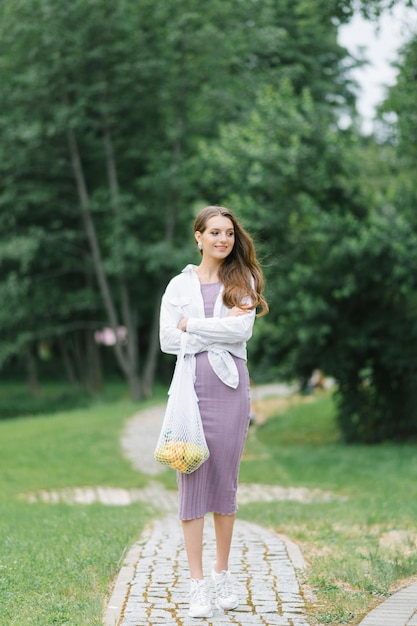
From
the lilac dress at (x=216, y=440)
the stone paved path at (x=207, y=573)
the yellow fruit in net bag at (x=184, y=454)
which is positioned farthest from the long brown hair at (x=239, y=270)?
the stone paved path at (x=207, y=573)

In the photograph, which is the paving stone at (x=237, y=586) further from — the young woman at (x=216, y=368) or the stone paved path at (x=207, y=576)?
the young woman at (x=216, y=368)

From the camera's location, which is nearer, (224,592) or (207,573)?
(224,592)

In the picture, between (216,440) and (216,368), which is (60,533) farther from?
(216,368)

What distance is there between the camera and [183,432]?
5.12 meters

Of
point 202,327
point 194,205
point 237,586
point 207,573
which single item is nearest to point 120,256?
point 194,205

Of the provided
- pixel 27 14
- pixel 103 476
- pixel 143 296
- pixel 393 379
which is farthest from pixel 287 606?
pixel 143 296

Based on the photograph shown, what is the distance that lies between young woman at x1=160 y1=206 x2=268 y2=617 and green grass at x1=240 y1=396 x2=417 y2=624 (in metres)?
0.66

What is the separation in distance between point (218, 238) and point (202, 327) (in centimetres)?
58

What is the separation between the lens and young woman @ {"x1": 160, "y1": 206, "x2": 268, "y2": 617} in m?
5.23

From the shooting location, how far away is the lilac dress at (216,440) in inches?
206

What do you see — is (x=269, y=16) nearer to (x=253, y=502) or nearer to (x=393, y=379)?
(x=393, y=379)

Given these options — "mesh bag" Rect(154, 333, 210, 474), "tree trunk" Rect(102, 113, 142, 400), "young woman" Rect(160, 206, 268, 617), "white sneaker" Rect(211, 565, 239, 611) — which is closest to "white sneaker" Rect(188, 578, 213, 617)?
"young woman" Rect(160, 206, 268, 617)

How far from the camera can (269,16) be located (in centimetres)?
2816

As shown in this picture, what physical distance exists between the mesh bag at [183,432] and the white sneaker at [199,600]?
0.62m
